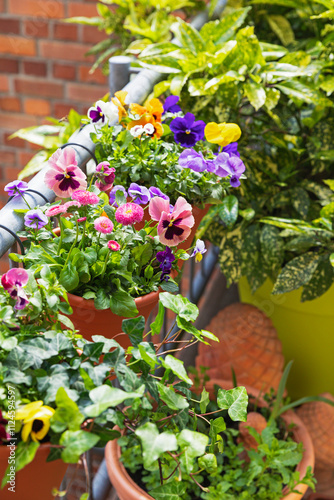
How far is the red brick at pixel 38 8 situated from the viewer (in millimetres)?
2371

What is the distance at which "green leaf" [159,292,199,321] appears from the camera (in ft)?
2.16

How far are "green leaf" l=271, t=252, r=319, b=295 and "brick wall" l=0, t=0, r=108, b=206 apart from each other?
4.62ft

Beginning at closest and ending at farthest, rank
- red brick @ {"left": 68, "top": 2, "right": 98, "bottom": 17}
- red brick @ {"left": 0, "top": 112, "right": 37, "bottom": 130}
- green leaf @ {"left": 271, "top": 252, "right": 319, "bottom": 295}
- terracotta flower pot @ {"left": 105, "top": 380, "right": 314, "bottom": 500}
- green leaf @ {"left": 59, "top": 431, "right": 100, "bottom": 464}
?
green leaf @ {"left": 59, "top": 431, "right": 100, "bottom": 464}, terracotta flower pot @ {"left": 105, "top": 380, "right": 314, "bottom": 500}, green leaf @ {"left": 271, "top": 252, "right": 319, "bottom": 295}, red brick @ {"left": 68, "top": 2, "right": 98, "bottom": 17}, red brick @ {"left": 0, "top": 112, "right": 37, "bottom": 130}

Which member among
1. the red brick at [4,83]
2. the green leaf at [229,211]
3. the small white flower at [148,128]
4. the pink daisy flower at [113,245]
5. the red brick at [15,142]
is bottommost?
the red brick at [15,142]

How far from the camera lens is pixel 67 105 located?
254cm

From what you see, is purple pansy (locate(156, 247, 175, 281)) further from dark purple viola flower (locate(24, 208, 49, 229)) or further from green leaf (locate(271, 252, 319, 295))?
green leaf (locate(271, 252, 319, 295))

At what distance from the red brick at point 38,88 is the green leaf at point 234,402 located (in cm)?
216

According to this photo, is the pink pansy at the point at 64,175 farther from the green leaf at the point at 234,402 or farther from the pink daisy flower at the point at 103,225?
the green leaf at the point at 234,402

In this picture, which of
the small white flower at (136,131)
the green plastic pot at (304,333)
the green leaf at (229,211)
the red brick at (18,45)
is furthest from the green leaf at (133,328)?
the red brick at (18,45)

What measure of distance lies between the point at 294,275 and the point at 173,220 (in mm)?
719

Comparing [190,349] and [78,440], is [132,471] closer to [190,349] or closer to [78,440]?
[190,349]

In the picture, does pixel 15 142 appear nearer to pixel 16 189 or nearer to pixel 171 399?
pixel 16 189

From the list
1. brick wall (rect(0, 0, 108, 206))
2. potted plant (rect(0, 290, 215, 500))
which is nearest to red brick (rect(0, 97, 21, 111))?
brick wall (rect(0, 0, 108, 206))

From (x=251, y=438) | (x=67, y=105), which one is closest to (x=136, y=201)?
(x=251, y=438)
